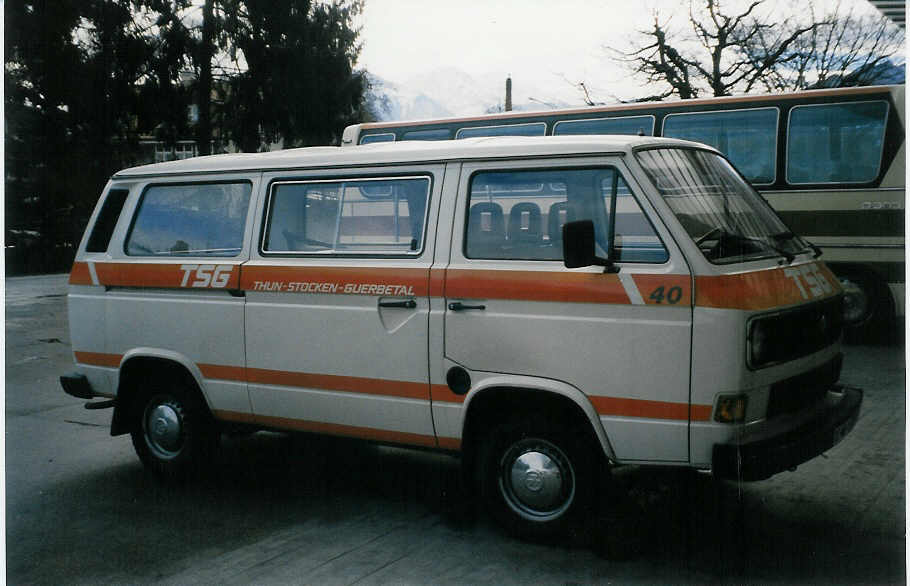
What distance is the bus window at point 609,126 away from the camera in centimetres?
1215

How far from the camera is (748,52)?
34.5ft

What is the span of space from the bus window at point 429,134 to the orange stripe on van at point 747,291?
10407 millimetres

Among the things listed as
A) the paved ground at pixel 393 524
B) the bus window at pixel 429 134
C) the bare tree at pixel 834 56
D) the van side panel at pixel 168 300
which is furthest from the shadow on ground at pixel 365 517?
the bus window at pixel 429 134

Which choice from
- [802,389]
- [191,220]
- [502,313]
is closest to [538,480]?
[502,313]

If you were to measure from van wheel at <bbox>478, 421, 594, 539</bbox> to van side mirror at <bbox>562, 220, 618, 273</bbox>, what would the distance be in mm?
852

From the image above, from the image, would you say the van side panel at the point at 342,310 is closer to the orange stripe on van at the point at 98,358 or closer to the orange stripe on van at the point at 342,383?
the orange stripe on van at the point at 342,383

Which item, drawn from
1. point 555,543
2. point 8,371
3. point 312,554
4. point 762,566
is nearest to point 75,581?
point 312,554

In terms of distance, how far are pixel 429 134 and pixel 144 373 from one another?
9.34m

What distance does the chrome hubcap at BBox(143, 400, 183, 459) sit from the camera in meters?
5.80

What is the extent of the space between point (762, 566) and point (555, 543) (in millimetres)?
988

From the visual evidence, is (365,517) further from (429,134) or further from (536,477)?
(429,134)

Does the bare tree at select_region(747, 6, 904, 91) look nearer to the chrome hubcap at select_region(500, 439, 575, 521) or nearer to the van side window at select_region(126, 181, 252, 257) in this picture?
the chrome hubcap at select_region(500, 439, 575, 521)

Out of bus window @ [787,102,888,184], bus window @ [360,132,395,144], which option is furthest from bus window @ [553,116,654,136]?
bus window @ [360,132,395,144]

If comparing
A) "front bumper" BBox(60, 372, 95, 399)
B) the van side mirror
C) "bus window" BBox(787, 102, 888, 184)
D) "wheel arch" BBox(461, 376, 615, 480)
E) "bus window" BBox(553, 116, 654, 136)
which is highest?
"bus window" BBox(553, 116, 654, 136)
